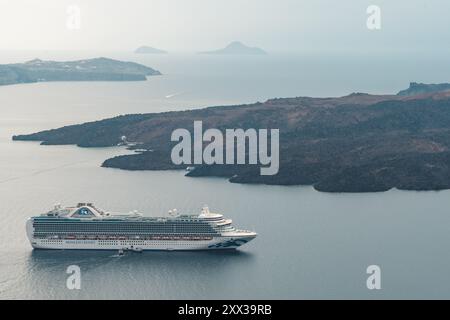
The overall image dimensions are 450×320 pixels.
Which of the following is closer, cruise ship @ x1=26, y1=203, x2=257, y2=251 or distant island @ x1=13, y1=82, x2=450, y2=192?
cruise ship @ x1=26, y1=203, x2=257, y2=251

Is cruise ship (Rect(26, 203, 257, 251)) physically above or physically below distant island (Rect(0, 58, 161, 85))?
below

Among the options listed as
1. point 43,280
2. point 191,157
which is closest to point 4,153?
point 191,157

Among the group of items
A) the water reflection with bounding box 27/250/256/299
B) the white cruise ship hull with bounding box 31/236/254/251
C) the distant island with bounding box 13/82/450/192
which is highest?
the distant island with bounding box 13/82/450/192

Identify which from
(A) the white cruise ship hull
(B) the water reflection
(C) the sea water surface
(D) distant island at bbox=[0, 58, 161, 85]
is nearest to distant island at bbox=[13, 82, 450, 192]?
(C) the sea water surface

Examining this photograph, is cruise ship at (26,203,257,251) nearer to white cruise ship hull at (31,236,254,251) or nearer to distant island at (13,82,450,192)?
white cruise ship hull at (31,236,254,251)

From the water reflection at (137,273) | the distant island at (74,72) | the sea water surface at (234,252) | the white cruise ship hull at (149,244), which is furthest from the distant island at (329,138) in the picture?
the distant island at (74,72)

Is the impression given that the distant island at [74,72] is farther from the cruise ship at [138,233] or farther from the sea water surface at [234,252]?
the cruise ship at [138,233]

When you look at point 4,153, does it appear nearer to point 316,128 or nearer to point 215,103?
point 316,128

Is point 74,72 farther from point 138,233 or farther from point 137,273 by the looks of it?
point 137,273
